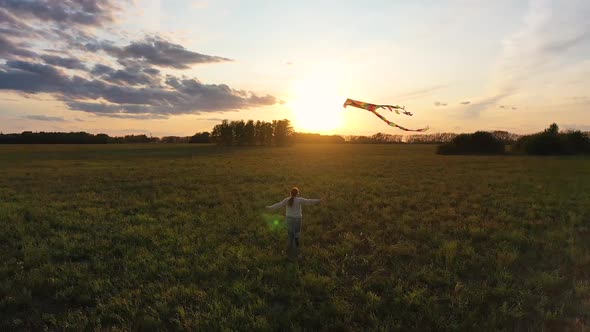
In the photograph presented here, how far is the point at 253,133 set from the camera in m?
133

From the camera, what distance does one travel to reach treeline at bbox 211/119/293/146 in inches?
5103

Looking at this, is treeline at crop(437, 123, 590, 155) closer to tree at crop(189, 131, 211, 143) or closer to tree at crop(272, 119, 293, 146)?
tree at crop(272, 119, 293, 146)

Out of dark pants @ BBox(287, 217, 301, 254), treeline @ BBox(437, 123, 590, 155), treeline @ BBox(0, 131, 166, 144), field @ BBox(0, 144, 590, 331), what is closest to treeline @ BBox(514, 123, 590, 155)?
treeline @ BBox(437, 123, 590, 155)

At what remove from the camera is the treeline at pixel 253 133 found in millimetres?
129625

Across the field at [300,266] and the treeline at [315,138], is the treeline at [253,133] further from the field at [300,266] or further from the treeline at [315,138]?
the field at [300,266]

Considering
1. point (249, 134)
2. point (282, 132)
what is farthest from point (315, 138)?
point (249, 134)

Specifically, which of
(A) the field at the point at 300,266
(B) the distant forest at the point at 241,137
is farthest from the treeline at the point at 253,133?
(A) the field at the point at 300,266

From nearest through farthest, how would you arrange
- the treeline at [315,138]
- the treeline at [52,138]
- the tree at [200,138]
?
1. the treeline at [52,138]
2. the treeline at [315,138]
3. the tree at [200,138]

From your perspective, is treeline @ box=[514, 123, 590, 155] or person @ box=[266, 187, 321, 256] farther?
treeline @ box=[514, 123, 590, 155]

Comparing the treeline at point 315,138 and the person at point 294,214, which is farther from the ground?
the treeline at point 315,138

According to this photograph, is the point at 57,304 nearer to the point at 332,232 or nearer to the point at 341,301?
the point at 341,301

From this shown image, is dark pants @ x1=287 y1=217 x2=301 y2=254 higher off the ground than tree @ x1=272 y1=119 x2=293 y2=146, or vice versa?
tree @ x1=272 y1=119 x2=293 y2=146

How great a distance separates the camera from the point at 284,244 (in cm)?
1093

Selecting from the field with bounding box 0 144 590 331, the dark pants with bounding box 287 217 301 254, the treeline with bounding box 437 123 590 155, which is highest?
the treeline with bounding box 437 123 590 155
